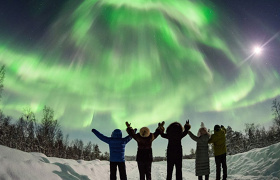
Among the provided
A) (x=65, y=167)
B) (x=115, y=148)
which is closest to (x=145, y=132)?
(x=115, y=148)

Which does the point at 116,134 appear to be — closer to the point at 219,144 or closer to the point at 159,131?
the point at 159,131

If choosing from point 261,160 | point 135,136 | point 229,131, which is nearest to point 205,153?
point 135,136

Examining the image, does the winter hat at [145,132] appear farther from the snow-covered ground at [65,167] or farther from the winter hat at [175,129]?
the snow-covered ground at [65,167]

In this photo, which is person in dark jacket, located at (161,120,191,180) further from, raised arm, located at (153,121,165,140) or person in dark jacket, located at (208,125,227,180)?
person in dark jacket, located at (208,125,227,180)

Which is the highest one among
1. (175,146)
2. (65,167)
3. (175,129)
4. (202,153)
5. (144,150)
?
(175,129)

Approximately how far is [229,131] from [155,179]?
78.6 meters

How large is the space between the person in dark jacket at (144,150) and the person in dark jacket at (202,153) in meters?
1.89

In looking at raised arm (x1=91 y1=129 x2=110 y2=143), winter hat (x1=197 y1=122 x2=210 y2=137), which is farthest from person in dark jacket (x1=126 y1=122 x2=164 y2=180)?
winter hat (x1=197 y1=122 x2=210 y2=137)

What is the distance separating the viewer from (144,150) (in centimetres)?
854

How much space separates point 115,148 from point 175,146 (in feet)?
7.28

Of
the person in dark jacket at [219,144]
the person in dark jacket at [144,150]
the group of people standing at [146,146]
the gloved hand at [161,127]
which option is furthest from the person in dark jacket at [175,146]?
the person in dark jacket at [219,144]

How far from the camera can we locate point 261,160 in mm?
12398

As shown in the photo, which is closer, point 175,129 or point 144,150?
point 144,150

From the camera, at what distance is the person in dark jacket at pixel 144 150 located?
8461mm
